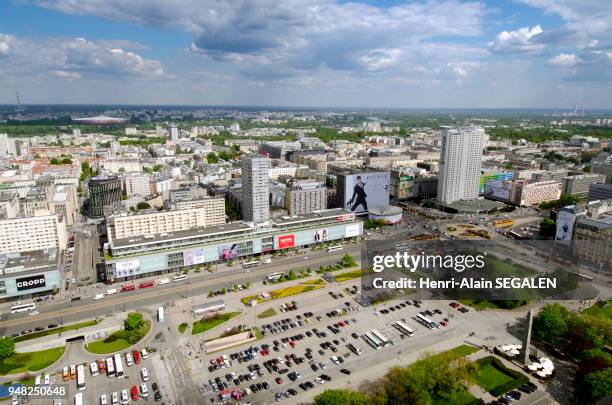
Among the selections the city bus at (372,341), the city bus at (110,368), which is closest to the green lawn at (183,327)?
the city bus at (110,368)

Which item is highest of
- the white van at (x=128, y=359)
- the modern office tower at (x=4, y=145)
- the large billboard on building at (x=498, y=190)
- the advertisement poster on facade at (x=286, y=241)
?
the modern office tower at (x=4, y=145)

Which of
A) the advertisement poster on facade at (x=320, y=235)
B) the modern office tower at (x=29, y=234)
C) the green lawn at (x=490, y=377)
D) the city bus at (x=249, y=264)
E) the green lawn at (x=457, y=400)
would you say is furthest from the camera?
the advertisement poster on facade at (x=320, y=235)

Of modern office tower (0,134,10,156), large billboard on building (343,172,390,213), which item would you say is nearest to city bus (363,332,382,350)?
large billboard on building (343,172,390,213)

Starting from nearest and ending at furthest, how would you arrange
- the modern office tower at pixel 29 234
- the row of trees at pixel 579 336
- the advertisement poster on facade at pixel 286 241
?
the row of trees at pixel 579 336
the modern office tower at pixel 29 234
the advertisement poster on facade at pixel 286 241

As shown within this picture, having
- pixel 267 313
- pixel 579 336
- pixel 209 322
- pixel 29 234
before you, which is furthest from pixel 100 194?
pixel 579 336

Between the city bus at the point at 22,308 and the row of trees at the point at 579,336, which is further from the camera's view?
the city bus at the point at 22,308

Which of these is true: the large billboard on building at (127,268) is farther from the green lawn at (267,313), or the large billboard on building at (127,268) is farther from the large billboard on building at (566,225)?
the large billboard on building at (566,225)

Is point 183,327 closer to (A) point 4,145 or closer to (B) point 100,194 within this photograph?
(B) point 100,194

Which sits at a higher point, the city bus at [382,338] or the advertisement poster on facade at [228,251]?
the advertisement poster on facade at [228,251]
